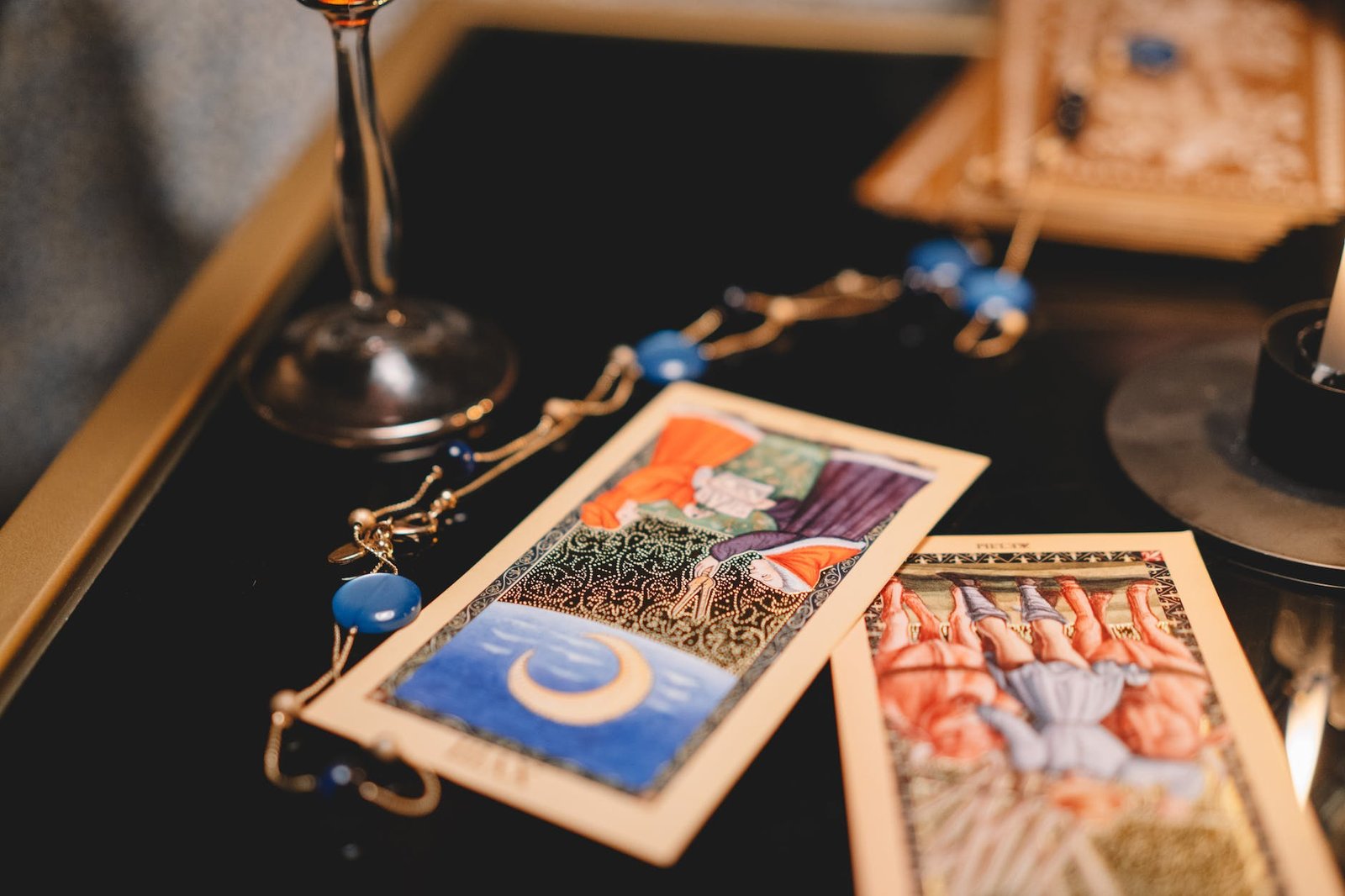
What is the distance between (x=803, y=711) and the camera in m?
0.53

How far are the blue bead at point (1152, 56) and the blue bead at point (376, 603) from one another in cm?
85

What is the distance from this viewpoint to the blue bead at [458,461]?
68 centimetres

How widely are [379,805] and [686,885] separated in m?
0.13

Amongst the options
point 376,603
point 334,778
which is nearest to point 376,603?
point 376,603

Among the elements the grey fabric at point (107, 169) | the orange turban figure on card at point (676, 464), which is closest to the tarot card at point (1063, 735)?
the orange turban figure on card at point (676, 464)

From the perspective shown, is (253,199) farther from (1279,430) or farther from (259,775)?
(1279,430)

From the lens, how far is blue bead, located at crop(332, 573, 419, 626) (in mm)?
563

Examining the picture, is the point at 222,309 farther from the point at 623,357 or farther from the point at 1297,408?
the point at 1297,408

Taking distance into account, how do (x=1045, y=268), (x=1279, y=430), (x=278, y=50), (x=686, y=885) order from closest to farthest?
(x=686, y=885)
(x=1279, y=430)
(x=1045, y=268)
(x=278, y=50)

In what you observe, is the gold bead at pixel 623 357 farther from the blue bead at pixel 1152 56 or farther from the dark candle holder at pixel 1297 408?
the blue bead at pixel 1152 56

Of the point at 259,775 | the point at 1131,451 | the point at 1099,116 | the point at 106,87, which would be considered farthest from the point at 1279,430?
the point at 106,87

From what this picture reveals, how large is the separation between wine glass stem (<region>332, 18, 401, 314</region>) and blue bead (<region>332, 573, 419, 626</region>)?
23 centimetres

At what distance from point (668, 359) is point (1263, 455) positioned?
1.21ft

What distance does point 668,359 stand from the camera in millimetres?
796
